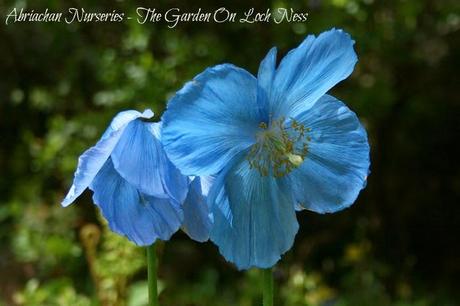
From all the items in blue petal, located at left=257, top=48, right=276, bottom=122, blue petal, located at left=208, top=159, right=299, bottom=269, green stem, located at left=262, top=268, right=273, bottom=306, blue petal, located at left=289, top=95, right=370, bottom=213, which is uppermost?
blue petal, located at left=257, top=48, right=276, bottom=122

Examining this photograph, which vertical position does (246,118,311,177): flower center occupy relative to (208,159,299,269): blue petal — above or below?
above

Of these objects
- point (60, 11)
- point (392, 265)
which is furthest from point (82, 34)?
point (392, 265)

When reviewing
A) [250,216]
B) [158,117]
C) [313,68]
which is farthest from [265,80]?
[158,117]

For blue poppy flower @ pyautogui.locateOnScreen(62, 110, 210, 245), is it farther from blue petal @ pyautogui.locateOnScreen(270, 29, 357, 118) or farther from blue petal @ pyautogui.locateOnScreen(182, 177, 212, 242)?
blue petal @ pyautogui.locateOnScreen(270, 29, 357, 118)

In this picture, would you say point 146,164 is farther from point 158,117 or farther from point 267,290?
point 158,117

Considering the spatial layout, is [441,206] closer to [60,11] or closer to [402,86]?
[402,86]

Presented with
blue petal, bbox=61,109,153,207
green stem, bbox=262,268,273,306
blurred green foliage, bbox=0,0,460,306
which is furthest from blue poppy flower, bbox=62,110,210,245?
blurred green foliage, bbox=0,0,460,306
